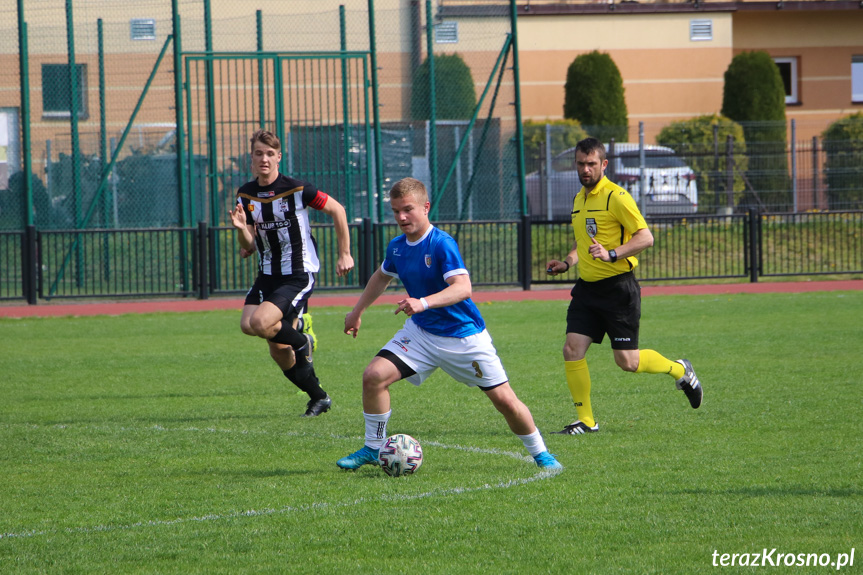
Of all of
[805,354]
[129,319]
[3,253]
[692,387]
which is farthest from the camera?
[3,253]

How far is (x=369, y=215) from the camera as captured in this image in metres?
19.4

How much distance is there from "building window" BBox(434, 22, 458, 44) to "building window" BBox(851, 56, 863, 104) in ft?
61.9

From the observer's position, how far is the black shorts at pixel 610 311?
7.16 m

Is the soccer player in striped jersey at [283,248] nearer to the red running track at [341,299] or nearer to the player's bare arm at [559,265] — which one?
the player's bare arm at [559,265]

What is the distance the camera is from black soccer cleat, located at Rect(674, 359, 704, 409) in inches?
287

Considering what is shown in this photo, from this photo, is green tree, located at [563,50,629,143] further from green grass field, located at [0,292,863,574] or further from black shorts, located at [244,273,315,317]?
black shorts, located at [244,273,315,317]

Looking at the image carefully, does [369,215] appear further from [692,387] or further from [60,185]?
[692,387]

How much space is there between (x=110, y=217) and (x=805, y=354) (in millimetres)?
13490

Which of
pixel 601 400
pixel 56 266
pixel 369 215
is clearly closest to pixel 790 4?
pixel 369 215

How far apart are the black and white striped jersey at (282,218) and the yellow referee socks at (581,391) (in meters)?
2.22

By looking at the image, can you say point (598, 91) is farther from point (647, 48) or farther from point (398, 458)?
point (398, 458)

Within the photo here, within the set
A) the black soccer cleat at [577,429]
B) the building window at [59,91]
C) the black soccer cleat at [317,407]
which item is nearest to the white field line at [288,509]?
the black soccer cleat at [577,429]

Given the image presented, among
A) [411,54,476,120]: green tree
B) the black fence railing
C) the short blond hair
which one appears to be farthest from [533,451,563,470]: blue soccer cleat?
[411,54,476,120]: green tree

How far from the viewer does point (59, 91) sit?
19.4 metres
